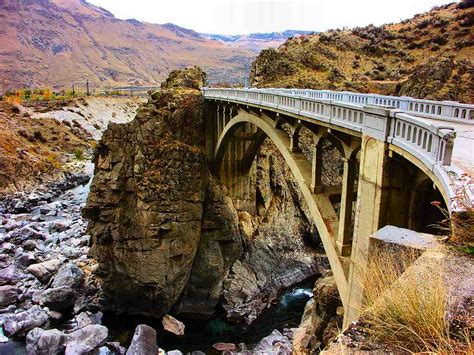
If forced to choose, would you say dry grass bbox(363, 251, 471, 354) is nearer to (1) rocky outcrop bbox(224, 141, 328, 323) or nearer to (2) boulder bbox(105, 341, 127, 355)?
(2) boulder bbox(105, 341, 127, 355)

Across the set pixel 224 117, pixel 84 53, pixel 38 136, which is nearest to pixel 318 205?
pixel 224 117

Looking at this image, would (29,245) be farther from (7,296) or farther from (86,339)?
(86,339)

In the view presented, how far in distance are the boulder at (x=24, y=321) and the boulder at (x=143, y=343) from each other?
4.52 m

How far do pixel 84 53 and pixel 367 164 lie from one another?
14965 cm

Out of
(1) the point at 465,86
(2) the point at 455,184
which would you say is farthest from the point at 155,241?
(1) the point at 465,86

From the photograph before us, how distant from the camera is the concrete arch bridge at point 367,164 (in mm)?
5209

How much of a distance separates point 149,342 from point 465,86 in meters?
19.8

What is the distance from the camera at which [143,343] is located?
13312 millimetres

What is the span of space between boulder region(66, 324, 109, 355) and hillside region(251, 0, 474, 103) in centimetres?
1865

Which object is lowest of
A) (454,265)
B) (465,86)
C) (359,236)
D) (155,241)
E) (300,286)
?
(300,286)

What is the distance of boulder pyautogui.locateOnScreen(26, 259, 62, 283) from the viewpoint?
18.1m

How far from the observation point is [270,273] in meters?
19.3

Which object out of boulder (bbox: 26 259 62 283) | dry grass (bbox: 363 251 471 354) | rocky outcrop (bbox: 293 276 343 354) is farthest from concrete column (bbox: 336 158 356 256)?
boulder (bbox: 26 259 62 283)

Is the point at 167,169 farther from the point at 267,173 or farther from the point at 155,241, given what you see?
the point at 267,173
